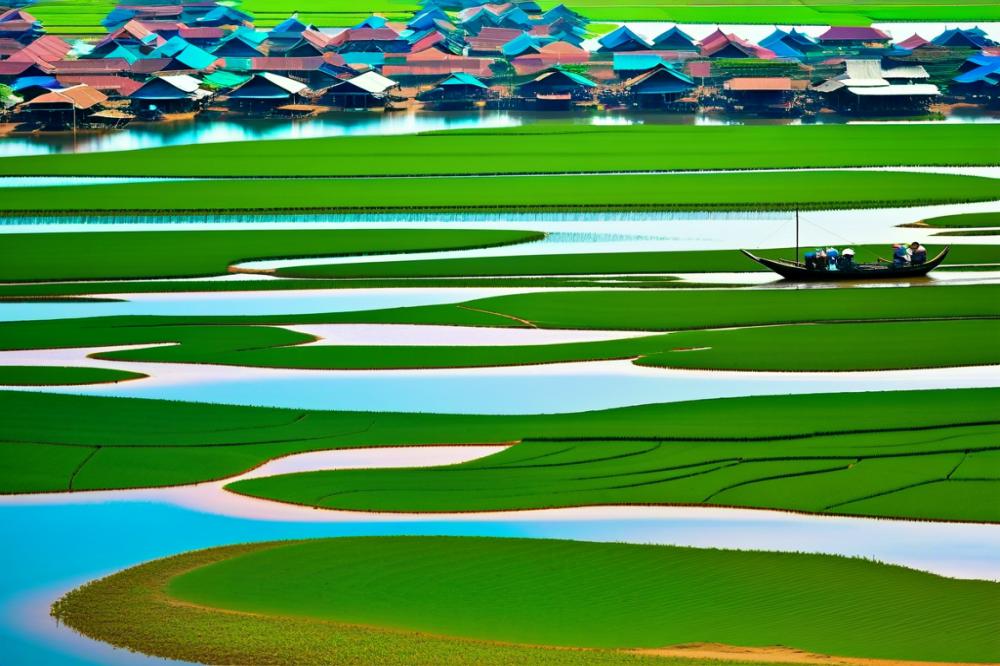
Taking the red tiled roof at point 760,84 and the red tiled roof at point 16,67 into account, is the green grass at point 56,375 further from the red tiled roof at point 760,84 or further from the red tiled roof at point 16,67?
the red tiled roof at point 16,67

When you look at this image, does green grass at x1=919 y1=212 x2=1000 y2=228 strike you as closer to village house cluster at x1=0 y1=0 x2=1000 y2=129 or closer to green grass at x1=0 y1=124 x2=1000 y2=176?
green grass at x1=0 y1=124 x2=1000 y2=176

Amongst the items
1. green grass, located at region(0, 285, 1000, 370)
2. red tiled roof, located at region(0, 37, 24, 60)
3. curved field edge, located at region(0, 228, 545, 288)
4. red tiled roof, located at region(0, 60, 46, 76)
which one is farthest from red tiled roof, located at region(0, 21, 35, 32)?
green grass, located at region(0, 285, 1000, 370)

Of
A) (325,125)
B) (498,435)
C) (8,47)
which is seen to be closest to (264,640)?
(498,435)

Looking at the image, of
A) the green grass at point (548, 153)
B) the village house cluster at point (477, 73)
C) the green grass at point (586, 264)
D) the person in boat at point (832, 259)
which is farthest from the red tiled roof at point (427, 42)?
the person in boat at point (832, 259)

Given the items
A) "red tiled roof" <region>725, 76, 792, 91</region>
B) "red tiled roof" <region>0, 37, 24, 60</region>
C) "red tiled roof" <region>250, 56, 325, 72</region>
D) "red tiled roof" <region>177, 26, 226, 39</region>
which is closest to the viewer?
"red tiled roof" <region>725, 76, 792, 91</region>

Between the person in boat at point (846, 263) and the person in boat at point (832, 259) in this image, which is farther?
the person in boat at point (832, 259)

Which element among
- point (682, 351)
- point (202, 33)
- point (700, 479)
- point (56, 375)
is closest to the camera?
point (700, 479)

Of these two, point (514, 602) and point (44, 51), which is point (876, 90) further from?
point (514, 602)
